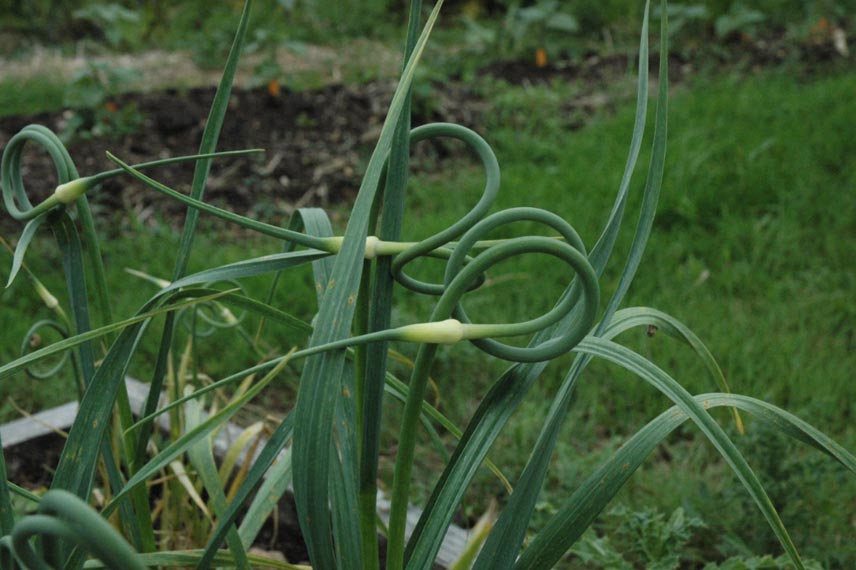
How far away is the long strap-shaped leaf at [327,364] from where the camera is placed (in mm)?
786

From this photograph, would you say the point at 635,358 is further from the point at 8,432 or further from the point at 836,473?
the point at 8,432

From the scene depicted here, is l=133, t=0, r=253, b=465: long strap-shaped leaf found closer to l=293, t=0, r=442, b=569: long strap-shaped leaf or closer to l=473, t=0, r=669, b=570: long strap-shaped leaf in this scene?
l=293, t=0, r=442, b=569: long strap-shaped leaf

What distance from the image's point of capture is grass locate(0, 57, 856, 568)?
1897mm

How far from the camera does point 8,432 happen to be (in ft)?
6.01

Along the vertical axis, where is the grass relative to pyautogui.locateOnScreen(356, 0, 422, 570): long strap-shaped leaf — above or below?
below

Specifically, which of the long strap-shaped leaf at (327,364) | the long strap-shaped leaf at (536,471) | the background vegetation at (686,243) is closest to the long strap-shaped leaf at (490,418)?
the long strap-shaped leaf at (536,471)

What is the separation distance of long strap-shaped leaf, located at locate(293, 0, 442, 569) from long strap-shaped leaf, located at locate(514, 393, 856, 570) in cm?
24

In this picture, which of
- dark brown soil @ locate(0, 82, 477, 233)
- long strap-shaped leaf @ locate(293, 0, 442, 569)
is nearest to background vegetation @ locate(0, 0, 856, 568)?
dark brown soil @ locate(0, 82, 477, 233)

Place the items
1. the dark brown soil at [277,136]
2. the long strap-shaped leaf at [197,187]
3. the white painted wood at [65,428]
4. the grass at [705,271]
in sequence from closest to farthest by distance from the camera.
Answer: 1. the long strap-shaped leaf at [197,187]
2. the white painted wood at [65,428]
3. the grass at [705,271]
4. the dark brown soil at [277,136]

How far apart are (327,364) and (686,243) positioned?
2.39m

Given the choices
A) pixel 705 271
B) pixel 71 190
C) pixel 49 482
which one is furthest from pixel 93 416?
pixel 705 271

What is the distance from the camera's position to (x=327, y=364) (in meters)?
0.79

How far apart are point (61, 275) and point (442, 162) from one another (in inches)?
66.0

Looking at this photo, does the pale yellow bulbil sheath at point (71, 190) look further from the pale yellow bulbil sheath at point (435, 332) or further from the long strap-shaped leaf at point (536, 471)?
the long strap-shaped leaf at point (536, 471)
